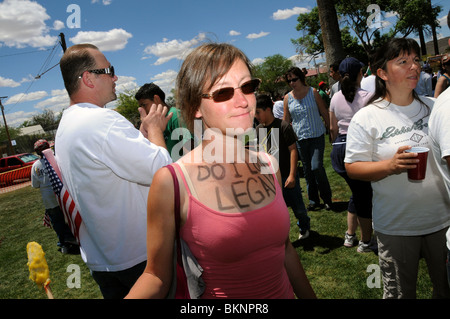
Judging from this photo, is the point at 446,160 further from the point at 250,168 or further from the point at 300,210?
the point at 300,210

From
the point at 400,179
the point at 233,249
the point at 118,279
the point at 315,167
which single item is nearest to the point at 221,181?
the point at 233,249

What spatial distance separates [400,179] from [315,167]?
2.98 m

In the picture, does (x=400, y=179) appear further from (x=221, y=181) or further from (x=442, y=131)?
(x=221, y=181)

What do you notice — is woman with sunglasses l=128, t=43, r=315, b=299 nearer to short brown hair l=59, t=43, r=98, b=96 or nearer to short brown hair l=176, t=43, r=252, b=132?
short brown hair l=176, t=43, r=252, b=132

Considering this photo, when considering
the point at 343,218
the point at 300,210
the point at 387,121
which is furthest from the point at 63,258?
the point at 387,121

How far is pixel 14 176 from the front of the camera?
20359 mm

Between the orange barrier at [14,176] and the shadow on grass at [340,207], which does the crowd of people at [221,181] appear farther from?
the orange barrier at [14,176]

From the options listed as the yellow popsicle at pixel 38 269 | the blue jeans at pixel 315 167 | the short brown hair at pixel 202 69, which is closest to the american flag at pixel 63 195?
the yellow popsicle at pixel 38 269

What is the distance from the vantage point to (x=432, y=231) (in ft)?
6.95

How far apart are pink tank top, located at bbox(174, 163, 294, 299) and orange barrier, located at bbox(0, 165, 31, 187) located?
23555mm

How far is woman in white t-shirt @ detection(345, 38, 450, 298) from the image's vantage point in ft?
6.97

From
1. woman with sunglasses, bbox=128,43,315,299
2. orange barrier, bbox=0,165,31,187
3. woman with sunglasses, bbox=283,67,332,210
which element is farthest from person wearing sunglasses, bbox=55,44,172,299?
orange barrier, bbox=0,165,31,187
